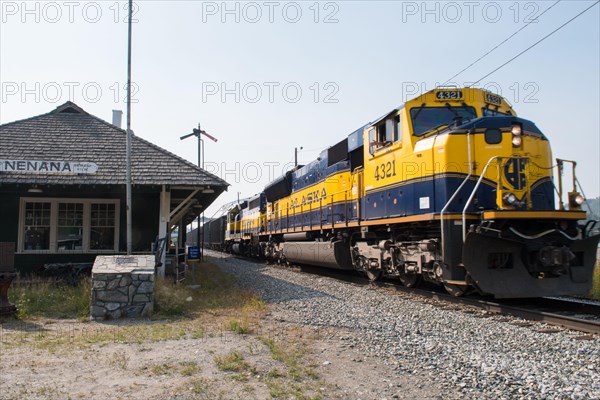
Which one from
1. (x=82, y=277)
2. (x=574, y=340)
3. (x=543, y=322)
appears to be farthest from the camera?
(x=82, y=277)

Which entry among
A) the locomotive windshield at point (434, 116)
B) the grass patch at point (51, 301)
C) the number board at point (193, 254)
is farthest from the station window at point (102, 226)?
the locomotive windshield at point (434, 116)

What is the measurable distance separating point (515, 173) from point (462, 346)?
13.2 ft

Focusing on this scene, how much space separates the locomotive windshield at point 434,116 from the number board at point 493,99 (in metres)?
0.51

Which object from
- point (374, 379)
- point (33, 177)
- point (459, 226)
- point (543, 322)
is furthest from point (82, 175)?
point (543, 322)

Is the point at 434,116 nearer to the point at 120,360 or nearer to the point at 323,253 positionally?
the point at 323,253

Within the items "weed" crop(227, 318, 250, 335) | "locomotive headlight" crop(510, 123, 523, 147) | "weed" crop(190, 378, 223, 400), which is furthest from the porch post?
"locomotive headlight" crop(510, 123, 523, 147)

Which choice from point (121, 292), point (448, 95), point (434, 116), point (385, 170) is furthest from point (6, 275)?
point (448, 95)

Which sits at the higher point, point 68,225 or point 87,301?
point 68,225

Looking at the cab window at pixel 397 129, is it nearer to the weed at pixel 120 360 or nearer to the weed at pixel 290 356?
the weed at pixel 290 356

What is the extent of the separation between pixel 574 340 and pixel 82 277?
10.3 metres

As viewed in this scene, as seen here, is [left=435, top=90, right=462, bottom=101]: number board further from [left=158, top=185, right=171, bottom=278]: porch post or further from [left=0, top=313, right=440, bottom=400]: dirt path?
[left=158, top=185, right=171, bottom=278]: porch post

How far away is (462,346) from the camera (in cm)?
615

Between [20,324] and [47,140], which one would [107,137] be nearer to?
[47,140]

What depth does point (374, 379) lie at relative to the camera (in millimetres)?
4922
